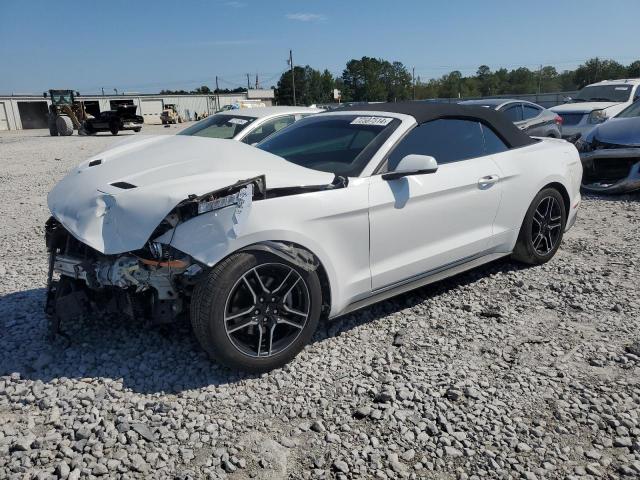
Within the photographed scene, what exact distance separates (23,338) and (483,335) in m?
3.18

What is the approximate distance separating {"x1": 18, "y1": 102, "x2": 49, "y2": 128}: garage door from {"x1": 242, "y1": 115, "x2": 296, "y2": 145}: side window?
62.5 m

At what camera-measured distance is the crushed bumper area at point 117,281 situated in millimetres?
3018

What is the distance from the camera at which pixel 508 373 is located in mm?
3221

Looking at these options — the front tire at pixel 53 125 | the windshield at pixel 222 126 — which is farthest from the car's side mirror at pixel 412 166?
the front tire at pixel 53 125

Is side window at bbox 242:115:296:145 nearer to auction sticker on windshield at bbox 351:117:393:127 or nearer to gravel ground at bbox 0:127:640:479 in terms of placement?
auction sticker on windshield at bbox 351:117:393:127

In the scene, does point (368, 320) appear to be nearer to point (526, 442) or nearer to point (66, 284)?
point (526, 442)

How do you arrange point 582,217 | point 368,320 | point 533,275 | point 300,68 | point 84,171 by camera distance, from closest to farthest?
1. point 84,171
2. point 368,320
3. point 533,275
4. point 582,217
5. point 300,68

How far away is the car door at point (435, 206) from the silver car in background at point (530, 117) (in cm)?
750

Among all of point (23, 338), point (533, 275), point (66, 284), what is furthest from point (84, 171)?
point (533, 275)

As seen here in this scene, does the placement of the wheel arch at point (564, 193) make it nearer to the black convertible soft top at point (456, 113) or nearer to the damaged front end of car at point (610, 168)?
the black convertible soft top at point (456, 113)

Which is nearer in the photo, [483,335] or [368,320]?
[483,335]

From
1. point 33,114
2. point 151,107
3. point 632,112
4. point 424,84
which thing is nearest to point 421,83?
point 424,84

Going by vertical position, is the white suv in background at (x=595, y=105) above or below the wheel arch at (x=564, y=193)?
above

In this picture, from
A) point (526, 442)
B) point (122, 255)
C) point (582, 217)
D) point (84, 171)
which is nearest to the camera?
point (526, 442)
